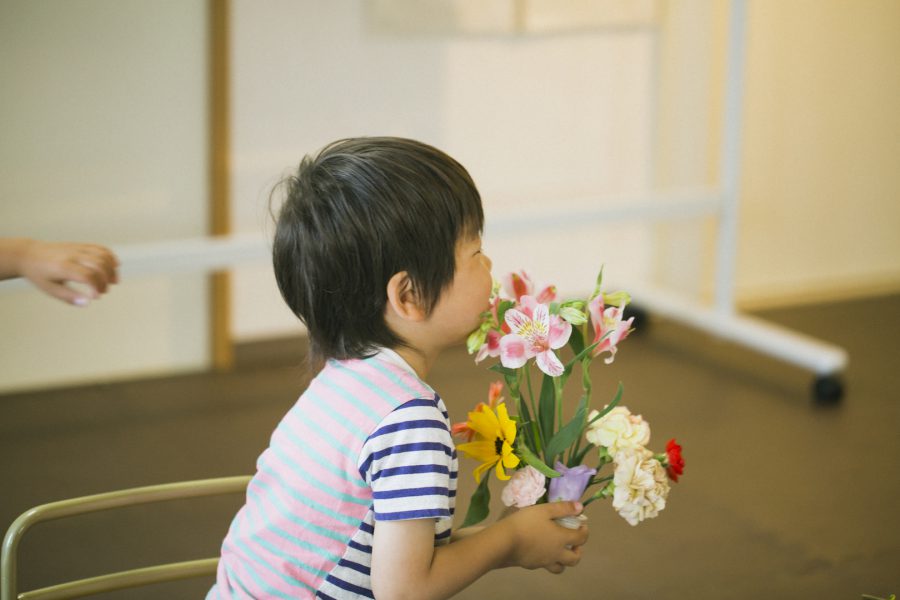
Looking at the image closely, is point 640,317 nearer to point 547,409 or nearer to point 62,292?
point 547,409

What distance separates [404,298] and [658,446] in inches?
67.6

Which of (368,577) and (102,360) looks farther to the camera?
(102,360)

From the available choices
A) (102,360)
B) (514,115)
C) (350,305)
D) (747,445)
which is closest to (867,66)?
(514,115)

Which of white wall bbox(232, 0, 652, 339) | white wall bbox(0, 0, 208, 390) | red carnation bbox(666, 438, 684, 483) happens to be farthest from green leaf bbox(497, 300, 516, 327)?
white wall bbox(0, 0, 208, 390)

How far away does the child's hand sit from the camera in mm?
1193

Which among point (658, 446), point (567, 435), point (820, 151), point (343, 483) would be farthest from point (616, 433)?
point (820, 151)

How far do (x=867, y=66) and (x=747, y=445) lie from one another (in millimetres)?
1844

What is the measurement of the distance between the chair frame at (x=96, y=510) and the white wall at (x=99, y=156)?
194cm

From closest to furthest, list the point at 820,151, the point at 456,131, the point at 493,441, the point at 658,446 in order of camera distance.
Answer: the point at 493,441, the point at 658,446, the point at 456,131, the point at 820,151

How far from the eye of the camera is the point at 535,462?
1.20 m

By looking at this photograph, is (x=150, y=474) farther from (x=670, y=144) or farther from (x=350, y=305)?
(x=670, y=144)

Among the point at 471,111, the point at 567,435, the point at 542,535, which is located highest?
the point at 471,111

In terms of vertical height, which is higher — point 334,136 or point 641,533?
point 334,136

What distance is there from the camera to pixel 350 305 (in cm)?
118
